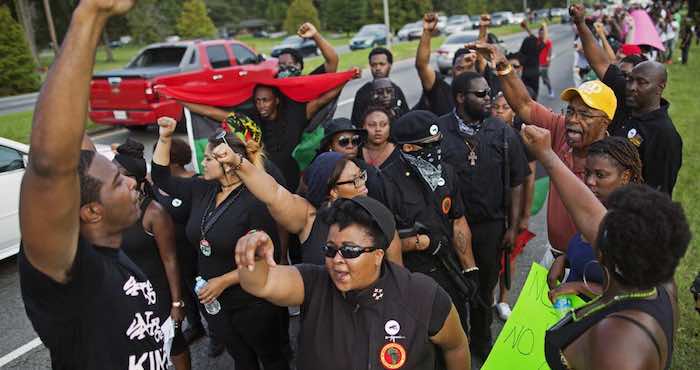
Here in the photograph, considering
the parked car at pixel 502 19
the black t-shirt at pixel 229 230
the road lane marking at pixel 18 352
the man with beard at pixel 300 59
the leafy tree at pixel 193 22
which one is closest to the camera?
the black t-shirt at pixel 229 230

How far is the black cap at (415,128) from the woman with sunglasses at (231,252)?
0.94 m

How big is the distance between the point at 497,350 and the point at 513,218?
5.26ft

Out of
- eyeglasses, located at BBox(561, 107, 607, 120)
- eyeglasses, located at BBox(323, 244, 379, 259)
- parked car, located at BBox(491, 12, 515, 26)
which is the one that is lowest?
parked car, located at BBox(491, 12, 515, 26)

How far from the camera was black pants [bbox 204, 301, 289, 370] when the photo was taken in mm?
3311

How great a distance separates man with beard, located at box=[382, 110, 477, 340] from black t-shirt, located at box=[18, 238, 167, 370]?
1.61m

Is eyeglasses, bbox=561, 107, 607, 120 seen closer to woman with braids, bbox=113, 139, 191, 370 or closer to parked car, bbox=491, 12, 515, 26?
woman with braids, bbox=113, 139, 191, 370

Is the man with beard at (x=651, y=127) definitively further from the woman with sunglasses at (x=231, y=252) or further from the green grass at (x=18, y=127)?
the green grass at (x=18, y=127)

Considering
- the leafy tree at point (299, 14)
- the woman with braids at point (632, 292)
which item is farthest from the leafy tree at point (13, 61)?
the leafy tree at point (299, 14)

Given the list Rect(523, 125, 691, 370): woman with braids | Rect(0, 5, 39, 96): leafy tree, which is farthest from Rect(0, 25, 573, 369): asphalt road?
Rect(0, 5, 39, 96): leafy tree

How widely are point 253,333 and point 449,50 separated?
19981 mm

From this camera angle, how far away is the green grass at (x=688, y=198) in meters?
4.04

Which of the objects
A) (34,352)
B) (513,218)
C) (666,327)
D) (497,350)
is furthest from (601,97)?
(34,352)

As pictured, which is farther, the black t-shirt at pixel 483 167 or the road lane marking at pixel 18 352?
the road lane marking at pixel 18 352

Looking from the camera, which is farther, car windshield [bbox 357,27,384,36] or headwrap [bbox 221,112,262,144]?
car windshield [bbox 357,27,384,36]
